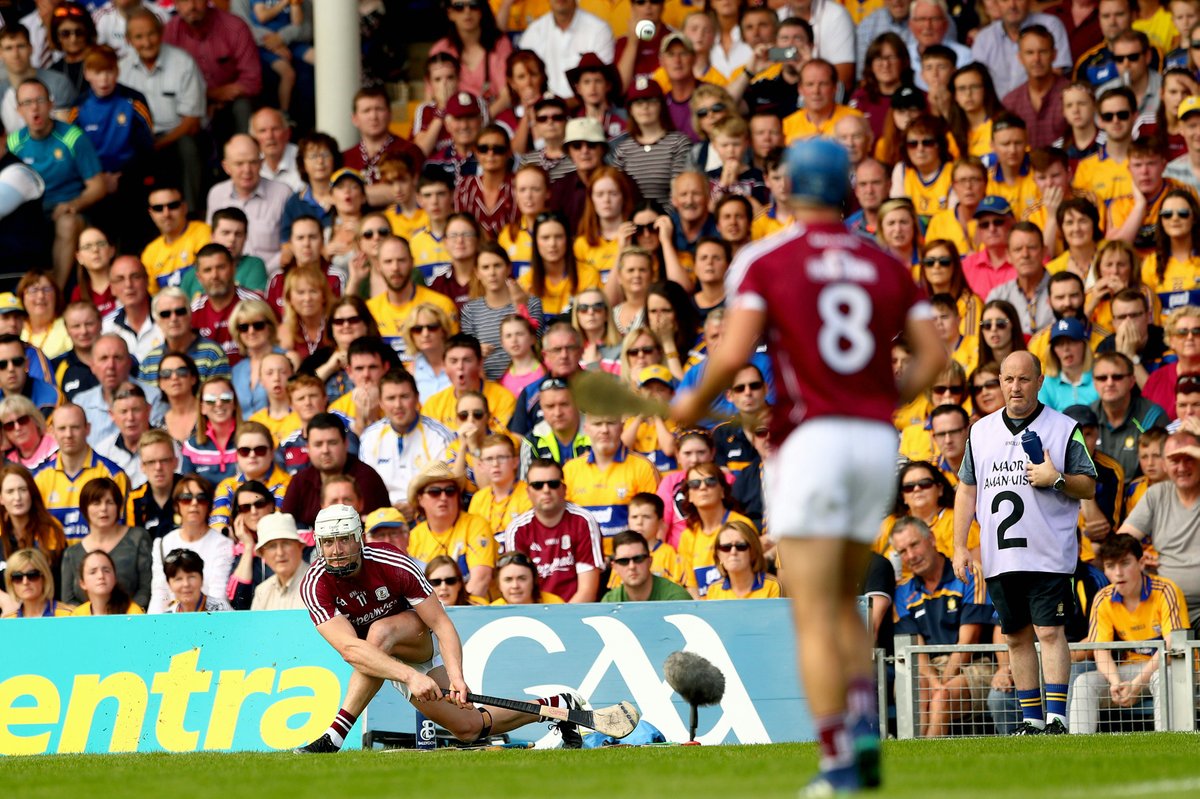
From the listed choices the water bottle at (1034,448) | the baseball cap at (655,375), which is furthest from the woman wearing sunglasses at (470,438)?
the water bottle at (1034,448)

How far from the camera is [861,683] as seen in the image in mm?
6520

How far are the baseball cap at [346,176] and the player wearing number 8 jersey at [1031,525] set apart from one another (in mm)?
8056

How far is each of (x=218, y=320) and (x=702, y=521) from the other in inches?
227

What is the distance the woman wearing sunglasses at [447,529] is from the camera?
46.2 feet

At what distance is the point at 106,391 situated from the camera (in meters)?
16.8

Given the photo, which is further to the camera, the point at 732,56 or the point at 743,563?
the point at 732,56

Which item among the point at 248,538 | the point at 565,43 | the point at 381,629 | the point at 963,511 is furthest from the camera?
the point at 565,43

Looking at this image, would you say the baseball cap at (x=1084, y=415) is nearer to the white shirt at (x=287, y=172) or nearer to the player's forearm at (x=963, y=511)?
the player's forearm at (x=963, y=511)

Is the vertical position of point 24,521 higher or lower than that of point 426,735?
higher

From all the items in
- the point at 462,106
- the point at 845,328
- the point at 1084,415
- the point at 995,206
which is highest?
the point at 462,106

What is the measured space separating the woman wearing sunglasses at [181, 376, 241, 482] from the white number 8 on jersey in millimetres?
9817

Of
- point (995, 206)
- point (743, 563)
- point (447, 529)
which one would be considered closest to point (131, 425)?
point (447, 529)

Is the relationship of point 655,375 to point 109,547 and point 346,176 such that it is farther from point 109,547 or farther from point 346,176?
point 346,176

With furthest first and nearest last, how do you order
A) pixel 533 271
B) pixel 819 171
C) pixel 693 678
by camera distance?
1. pixel 533 271
2. pixel 693 678
3. pixel 819 171
